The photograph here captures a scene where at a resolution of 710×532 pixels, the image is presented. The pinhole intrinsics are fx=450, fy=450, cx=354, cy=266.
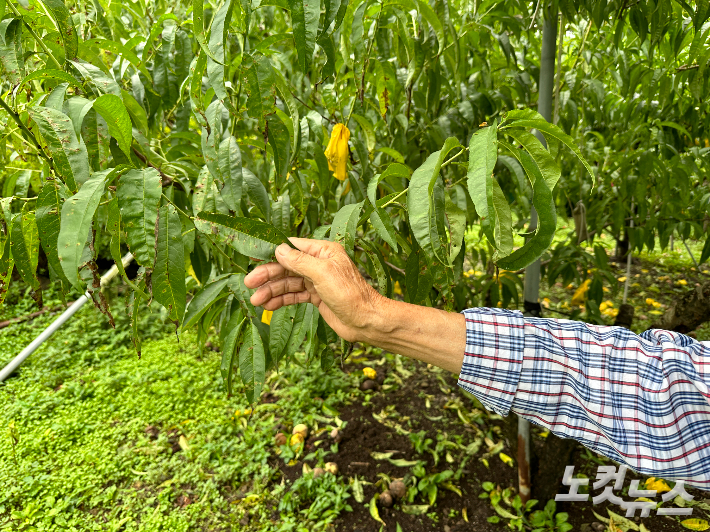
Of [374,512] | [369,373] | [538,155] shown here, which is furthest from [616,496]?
[538,155]

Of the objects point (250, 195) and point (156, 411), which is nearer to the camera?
point (250, 195)

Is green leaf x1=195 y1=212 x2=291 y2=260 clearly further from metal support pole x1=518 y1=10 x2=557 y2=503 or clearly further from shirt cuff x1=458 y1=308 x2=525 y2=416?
metal support pole x1=518 y1=10 x2=557 y2=503

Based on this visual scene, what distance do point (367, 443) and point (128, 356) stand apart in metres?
1.71

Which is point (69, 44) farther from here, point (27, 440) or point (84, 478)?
point (27, 440)

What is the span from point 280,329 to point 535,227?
1.05m

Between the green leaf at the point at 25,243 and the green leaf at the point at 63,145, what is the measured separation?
199 millimetres

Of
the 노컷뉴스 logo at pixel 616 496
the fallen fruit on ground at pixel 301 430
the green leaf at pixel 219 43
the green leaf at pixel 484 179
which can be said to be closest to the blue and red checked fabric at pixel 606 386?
the green leaf at pixel 484 179

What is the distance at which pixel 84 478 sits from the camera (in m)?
1.97

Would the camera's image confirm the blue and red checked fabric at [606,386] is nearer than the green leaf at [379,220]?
No

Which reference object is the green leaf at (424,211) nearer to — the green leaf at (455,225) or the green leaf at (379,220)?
the green leaf at (379,220)

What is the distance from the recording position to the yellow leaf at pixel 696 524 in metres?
1.56

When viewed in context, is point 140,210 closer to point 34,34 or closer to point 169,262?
point 169,262

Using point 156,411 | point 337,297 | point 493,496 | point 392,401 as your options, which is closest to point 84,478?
point 156,411

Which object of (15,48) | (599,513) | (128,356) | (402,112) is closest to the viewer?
(15,48)
